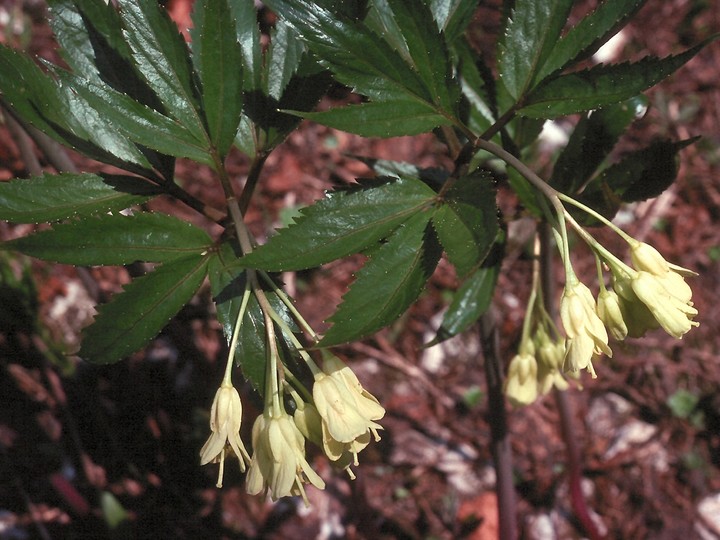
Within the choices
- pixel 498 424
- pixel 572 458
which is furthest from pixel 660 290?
pixel 572 458

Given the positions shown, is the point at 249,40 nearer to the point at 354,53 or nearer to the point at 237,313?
the point at 354,53

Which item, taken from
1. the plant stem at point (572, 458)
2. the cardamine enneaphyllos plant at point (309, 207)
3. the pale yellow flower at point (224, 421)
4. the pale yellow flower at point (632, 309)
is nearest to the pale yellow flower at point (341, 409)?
the cardamine enneaphyllos plant at point (309, 207)

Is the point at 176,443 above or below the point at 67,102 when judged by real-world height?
below

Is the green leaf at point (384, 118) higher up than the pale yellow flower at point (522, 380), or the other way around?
the green leaf at point (384, 118)

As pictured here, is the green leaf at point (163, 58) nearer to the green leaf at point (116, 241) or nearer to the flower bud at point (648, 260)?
the green leaf at point (116, 241)

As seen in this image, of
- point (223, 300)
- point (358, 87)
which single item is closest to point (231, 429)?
point (223, 300)

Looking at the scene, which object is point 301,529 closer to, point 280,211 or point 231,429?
point 280,211

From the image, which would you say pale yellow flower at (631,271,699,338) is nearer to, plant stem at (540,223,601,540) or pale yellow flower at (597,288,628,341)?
pale yellow flower at (597,288,628,341)
